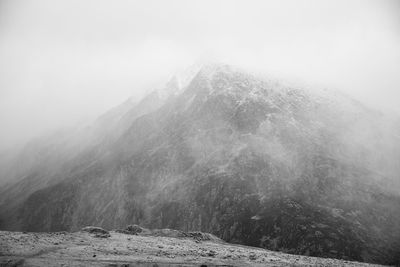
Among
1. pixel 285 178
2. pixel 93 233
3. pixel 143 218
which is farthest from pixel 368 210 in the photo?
pixel 93 233

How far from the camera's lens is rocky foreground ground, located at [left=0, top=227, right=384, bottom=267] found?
4912cm

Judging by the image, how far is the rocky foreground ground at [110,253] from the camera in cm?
4912

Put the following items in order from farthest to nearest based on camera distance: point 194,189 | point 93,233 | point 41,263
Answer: point 194,189 → point 93,233 → point 41,263

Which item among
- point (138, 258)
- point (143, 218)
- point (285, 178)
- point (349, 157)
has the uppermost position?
point (349, 157)

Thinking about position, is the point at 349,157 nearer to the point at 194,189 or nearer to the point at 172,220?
the point at 194,189

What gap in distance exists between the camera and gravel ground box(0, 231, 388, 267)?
4909 centimetres

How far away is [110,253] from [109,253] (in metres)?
0.15

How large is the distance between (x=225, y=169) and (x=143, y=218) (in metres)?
48.0

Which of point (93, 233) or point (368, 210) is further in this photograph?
point (368, 210)

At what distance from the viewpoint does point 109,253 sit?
5547cm

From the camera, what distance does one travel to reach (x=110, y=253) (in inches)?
2186

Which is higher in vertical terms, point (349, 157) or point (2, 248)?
point (349, 157)

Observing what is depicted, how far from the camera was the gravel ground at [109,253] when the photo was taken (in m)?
49.1

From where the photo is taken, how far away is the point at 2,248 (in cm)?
5184
